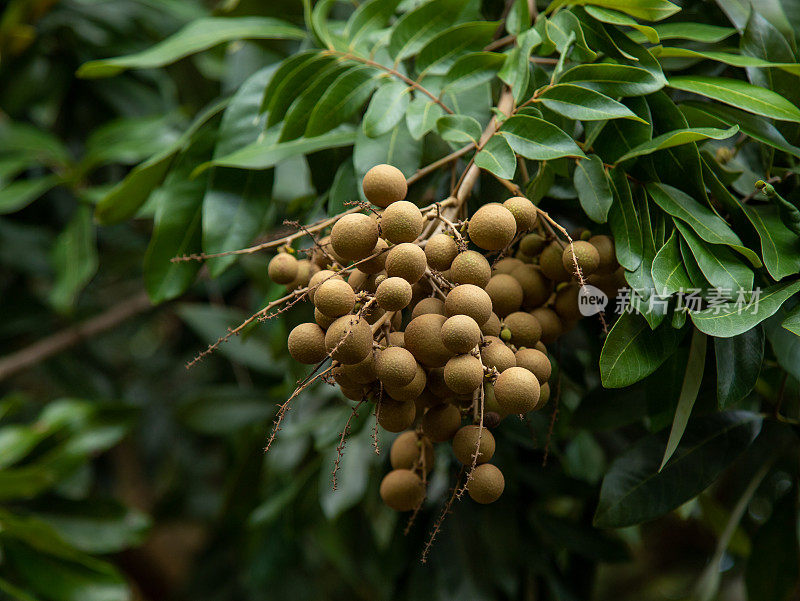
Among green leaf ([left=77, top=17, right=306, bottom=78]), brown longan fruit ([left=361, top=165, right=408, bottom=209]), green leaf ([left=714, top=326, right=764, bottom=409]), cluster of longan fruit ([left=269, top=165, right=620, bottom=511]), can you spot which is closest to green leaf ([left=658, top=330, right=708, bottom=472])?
green leaf ([left=714, top=326, right=764, bottom=409])

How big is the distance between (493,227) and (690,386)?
269 mm

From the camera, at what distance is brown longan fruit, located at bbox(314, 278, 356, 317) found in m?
0.50

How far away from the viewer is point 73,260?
130cm

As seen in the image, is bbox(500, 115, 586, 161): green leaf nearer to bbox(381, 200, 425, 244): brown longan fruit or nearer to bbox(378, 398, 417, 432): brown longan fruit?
bbox(381, 200, 425, 244): brown longan fruit

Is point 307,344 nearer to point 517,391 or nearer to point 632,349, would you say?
point 517,391

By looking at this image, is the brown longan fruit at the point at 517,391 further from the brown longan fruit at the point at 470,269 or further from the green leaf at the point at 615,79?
the green leaf at the point at 615,79

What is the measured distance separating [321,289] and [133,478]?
1.78 m

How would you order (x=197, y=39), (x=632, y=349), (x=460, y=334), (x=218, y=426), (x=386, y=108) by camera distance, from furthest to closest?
(x=218, y=426)
(x=197, y=39)
(x=386, y=108)
(x=632, y=349)
(x=460, y=334)

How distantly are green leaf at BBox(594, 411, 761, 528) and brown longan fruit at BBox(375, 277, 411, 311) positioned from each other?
360mm

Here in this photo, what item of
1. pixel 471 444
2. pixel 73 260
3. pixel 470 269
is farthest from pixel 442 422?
pixel 73 260

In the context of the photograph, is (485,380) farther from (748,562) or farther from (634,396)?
(748,562)

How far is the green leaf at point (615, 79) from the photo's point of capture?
23.6 inches

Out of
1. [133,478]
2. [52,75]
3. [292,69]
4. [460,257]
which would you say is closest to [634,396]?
[460,257]

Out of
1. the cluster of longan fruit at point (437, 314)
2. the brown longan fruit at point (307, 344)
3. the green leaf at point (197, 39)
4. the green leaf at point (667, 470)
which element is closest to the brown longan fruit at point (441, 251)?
the cluster of longan fruit at point (437, 314)
